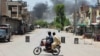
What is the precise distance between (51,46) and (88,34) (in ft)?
138

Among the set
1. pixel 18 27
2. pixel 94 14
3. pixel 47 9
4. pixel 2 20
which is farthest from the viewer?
pixel 47 9

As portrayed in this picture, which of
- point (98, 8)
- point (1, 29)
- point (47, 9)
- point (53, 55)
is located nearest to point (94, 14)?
point (98, 8)

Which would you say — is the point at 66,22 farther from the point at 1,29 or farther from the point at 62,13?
the point at 1,29

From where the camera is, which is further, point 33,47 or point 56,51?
point 33,47

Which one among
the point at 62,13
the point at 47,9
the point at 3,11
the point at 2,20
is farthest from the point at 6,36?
the point at 47,9

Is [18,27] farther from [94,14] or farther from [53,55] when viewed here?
[53,55]

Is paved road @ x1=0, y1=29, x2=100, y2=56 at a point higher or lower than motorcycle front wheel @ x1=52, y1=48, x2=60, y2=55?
lower

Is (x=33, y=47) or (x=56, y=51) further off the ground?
(x=56, y=51)

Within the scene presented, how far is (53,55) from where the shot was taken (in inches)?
990

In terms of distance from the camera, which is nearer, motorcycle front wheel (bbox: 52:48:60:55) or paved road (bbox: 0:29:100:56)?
motorcycle front wheel (bbox: 52:48:60:55)

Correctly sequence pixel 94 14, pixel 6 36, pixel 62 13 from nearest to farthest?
pixel 6 36, pixel 94 14, pixel 62 13

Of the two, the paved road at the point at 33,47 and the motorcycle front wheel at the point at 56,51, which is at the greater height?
the motorcycle front wheel at the point at 56,51

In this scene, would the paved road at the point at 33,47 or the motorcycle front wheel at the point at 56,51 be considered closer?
the motorcycle front wheel at the point at 56,51

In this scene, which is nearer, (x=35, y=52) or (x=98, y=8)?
(x=35, y=52)
